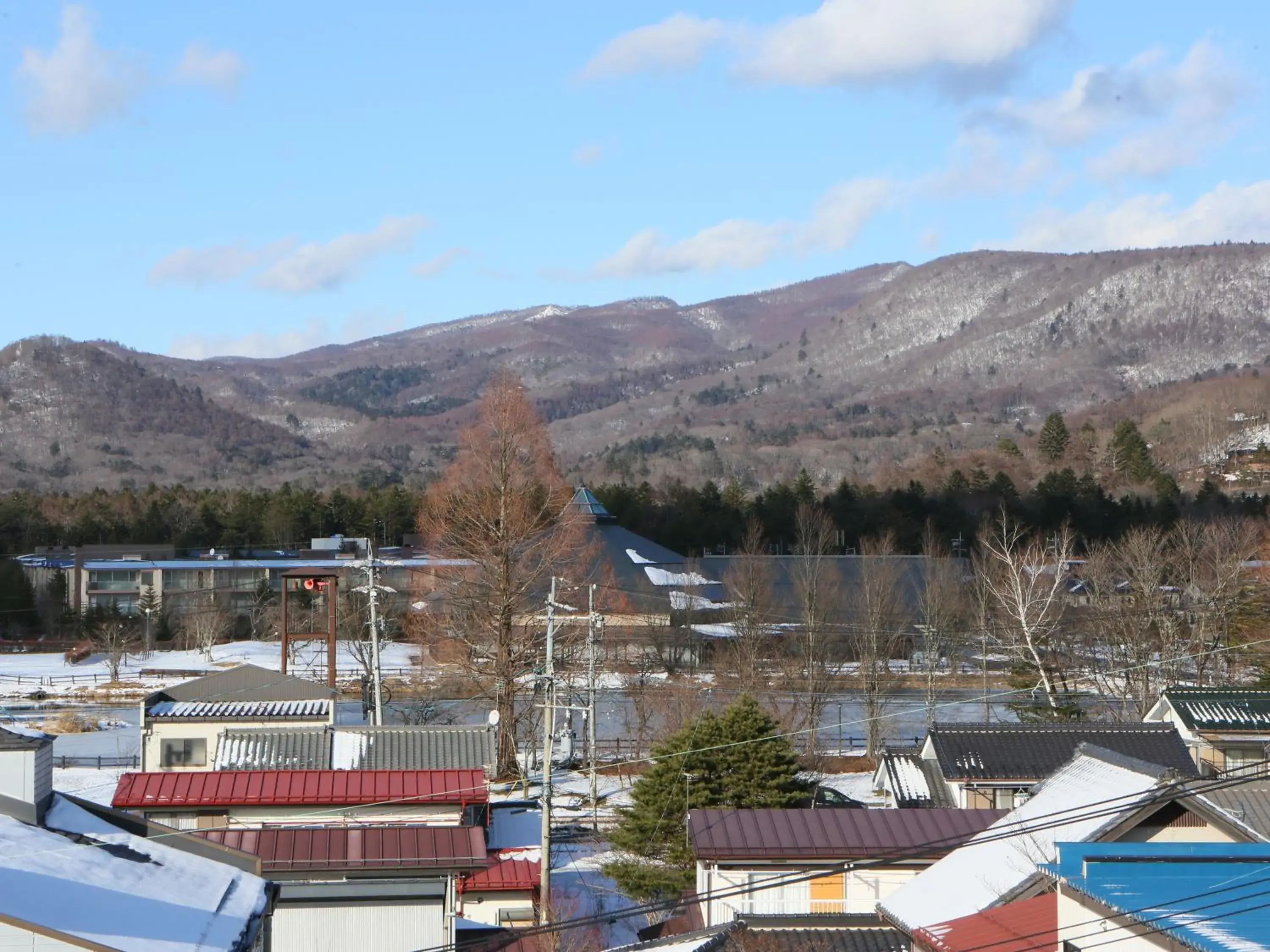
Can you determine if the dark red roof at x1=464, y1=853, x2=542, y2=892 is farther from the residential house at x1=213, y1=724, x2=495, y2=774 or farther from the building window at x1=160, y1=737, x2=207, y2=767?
the building window at x1=160, y1=737, x2=207, y2=767

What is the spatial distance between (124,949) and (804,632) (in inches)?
1251

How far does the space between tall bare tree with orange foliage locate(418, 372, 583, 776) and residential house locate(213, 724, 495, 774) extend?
20.4ft

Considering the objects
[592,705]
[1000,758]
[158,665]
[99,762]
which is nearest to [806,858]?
[1000,758]

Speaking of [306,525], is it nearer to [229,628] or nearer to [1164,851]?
[229,628]

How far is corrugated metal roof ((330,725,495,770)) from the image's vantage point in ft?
63.2

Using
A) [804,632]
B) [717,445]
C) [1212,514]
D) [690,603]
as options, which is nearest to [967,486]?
[1212,514]

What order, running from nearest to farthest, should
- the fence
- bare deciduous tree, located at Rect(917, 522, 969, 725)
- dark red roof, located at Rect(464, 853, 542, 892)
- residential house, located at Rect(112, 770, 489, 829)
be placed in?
dark red roof, located at Rect(464, 853, 542, 892) → residential house, located at Rect(112, 770, 489, 829) → the fence → bare deciduous tree, located at Rect(917, 522, 969, 725)

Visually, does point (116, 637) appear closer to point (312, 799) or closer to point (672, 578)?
point (672, 578)

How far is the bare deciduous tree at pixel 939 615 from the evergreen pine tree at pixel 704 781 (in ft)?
47.0

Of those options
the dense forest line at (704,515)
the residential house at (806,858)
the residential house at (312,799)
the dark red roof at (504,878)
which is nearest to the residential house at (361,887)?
the dark red roof at (504,878)

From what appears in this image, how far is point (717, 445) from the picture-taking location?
182250 millimetres

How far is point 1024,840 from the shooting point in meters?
12.7

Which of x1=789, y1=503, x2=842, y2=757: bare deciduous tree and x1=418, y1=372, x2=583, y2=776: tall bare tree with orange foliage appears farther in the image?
x1=789, y1=503, x2=842, y2=757: bare deciduous tree

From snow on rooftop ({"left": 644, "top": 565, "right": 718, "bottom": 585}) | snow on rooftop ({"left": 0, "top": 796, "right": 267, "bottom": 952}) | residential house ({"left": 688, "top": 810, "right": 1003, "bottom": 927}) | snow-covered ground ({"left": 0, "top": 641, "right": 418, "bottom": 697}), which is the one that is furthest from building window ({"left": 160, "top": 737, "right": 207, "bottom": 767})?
snow on rooftop ({"left": 644, "top": 565, "right": 718, "bottom": 585})
